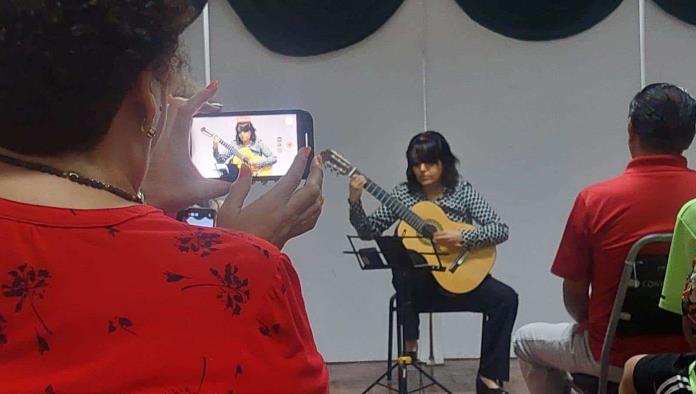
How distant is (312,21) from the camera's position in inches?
176

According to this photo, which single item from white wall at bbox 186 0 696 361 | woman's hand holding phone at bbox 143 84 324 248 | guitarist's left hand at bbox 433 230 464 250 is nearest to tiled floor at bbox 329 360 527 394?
white wall at bbox 186 0 696 361

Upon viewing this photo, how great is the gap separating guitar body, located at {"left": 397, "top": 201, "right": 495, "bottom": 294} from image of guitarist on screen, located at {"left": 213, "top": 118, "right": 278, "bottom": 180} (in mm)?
2237

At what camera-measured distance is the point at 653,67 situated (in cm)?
459

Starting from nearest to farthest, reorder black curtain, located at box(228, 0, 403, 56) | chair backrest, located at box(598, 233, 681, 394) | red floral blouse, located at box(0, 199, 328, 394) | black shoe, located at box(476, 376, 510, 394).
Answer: red floral blouse, located at box(0, 199, 328, 394), chair backrest, located at box(598, 233, 681, 394), black shoe, located at box(476, 376, 510, 394), black curtain, located at box(228, 0, 403, 56)

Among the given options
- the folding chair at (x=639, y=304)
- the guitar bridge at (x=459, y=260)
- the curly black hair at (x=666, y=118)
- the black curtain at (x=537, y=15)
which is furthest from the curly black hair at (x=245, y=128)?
the black curtain at (x=537, y=15)

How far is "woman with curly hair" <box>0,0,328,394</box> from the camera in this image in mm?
623

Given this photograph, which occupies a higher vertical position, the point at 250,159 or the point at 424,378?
the point at 250,159

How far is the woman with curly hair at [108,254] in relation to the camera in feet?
2.04

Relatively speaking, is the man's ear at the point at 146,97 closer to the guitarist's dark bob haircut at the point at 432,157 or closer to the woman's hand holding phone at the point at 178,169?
the woman's hand holding phone at the point at 178,169

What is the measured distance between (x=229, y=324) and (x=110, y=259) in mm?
108

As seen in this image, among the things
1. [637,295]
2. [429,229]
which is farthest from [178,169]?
[429,229]

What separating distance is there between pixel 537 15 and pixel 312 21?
126cm

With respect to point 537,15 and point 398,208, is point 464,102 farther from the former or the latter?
point 398,208

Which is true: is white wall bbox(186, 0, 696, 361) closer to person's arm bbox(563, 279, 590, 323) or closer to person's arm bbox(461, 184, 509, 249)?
person's arm bbox(461, 184, 509, 249)
